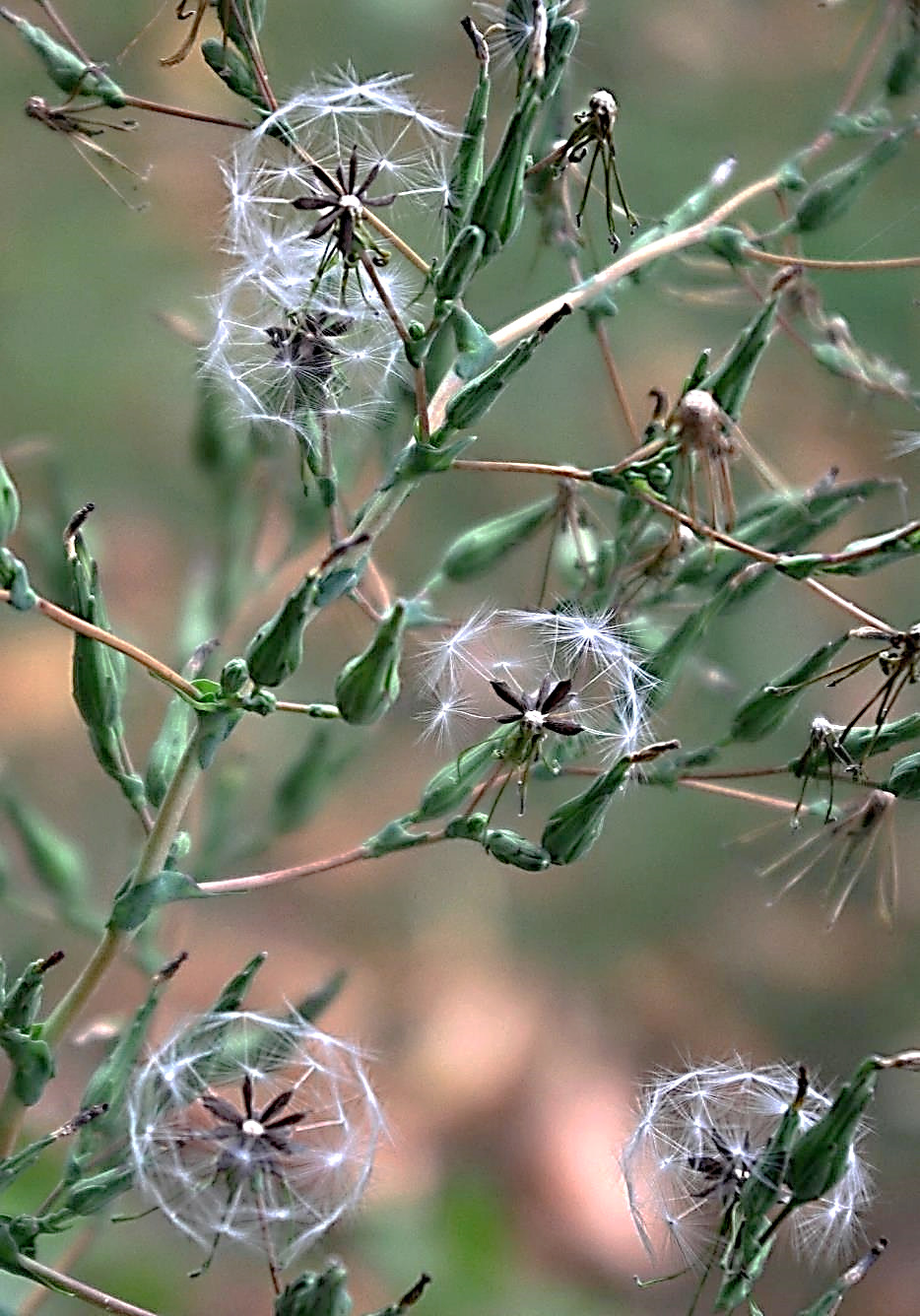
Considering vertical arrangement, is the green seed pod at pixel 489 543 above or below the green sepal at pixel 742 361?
below

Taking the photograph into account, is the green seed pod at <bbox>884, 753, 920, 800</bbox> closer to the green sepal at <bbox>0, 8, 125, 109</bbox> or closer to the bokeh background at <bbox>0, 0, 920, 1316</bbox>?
the green sepal at <bbox>0, 8, 125, 109</bbox>

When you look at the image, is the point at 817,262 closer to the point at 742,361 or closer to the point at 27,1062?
the point at 742,361

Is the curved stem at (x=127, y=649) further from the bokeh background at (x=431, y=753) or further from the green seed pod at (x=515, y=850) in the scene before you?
the bokeh background at (x=431, y=753)

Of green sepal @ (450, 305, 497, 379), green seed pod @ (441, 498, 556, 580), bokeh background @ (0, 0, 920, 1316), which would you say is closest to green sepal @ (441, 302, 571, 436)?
green sepal @ (450, 305, 497, 379)

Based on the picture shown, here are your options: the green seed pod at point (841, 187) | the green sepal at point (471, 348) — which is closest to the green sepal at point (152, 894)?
the green sepal at point (471, 348)

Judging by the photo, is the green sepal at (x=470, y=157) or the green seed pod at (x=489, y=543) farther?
the green seed pod at (x=489, y=543)

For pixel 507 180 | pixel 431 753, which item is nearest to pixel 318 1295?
pixel 507 180
